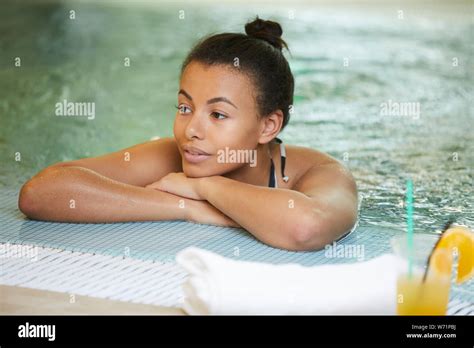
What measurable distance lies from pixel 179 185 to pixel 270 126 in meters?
0.26

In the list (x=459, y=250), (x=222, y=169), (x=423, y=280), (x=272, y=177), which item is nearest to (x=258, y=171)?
(x=272, y=177)

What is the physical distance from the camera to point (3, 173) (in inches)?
109

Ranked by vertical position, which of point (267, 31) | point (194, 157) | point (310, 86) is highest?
point (267, 31)

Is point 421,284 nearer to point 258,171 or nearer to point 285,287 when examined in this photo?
point 285,287

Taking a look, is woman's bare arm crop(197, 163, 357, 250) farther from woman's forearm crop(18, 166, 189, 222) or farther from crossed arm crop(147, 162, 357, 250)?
woman's forearm crop(18, 166, 189, 222)

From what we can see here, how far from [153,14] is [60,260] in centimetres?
445

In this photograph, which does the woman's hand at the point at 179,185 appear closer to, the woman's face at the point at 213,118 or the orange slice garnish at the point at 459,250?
the woman's face at the point at 213,118

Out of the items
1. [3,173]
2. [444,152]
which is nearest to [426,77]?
[444,152]

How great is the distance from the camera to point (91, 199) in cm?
221

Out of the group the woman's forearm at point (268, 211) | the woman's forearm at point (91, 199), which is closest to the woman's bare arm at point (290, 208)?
the woman's forearm at point (268, 211)

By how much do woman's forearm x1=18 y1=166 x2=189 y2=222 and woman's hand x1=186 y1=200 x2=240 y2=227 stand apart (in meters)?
0.02

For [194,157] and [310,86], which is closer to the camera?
[194,157]
